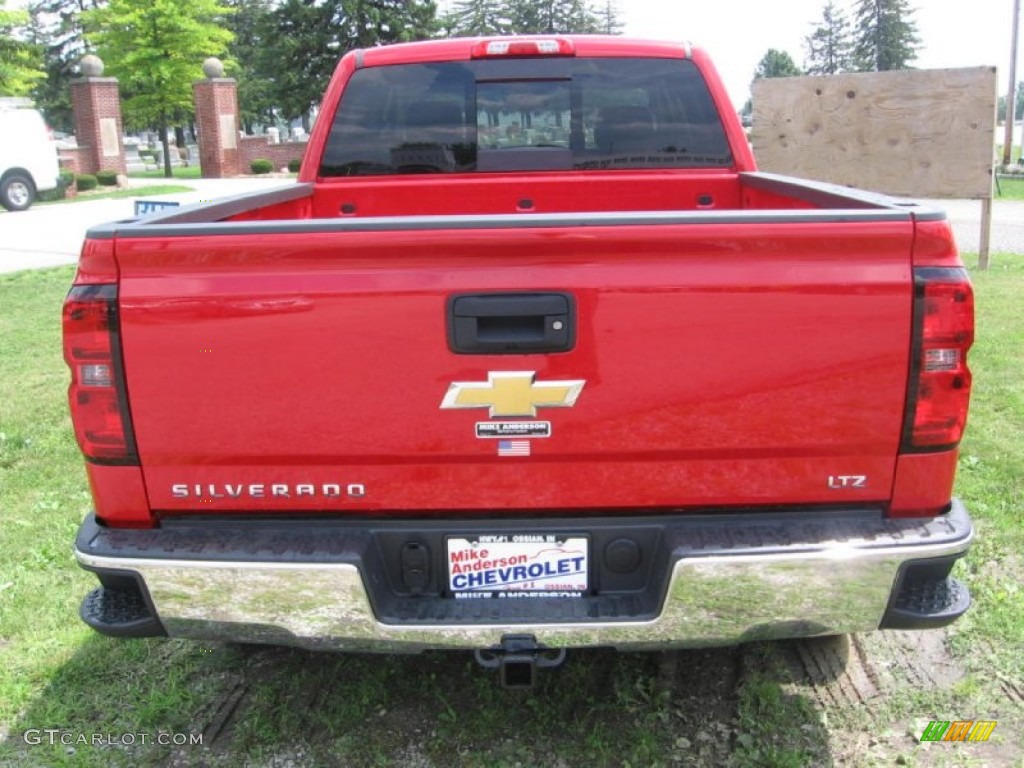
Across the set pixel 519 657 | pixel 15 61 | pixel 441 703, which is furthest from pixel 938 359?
pixel 15 61

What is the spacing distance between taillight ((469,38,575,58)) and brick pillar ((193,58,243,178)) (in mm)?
32791

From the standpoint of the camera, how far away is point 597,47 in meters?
4.22

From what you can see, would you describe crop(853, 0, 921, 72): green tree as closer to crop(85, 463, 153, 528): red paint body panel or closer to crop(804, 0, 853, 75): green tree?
crop(804, 0, 853, 75): green tree

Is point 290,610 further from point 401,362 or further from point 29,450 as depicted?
point 29,450

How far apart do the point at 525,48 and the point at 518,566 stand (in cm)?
265

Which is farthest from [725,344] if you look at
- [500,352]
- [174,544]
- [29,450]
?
[29,450]

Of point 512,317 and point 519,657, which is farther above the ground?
point 512,317

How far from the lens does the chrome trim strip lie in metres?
2.25

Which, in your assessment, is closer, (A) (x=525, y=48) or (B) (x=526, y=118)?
(A) (x=525, y=48)

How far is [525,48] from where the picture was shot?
4176 millimetres

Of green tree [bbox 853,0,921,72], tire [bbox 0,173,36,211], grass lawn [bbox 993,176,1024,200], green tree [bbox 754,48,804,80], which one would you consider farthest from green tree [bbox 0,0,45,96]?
green tree [bbox 754,48,804,80]

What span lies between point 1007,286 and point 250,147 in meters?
34.1

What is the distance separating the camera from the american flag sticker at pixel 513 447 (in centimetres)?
227

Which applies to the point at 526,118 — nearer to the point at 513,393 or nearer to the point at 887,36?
the point at 513,393
